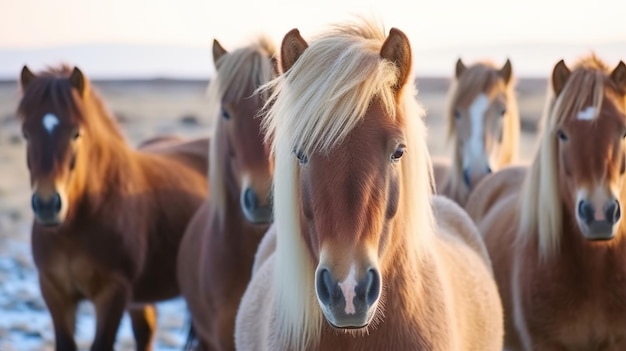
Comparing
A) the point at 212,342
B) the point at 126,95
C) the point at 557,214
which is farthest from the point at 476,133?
the point at 126,95

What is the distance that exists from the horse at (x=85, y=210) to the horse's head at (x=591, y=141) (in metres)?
2.48

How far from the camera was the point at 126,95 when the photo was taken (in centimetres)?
2277

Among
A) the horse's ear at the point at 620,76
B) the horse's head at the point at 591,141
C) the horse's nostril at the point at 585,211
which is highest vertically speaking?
the horse's ear at the point at 620,76

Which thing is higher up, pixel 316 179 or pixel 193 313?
pixel 316 179

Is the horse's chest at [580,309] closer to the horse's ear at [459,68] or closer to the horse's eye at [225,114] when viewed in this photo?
the horse's eye at [225,114]

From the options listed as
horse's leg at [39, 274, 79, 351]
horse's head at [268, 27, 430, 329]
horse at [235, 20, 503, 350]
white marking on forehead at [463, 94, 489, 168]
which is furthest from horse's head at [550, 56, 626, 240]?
horse's leg at [39, 274, 79, 351]

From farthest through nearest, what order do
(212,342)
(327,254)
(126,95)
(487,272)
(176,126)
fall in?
(126,95) < (176,126) < (212,342) < (487,272) < (327,254)

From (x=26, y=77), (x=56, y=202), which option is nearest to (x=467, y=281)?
(x=56, y=202)

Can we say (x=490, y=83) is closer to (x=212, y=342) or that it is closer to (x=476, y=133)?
(x=476, y=133)

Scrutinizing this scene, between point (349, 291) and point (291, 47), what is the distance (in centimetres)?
79

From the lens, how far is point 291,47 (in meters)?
2.55

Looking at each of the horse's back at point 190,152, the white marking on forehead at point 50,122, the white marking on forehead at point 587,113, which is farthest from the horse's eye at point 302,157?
the horse's back at point 190,152

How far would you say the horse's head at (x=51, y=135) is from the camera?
4523 mm

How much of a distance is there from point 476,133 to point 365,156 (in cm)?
419
